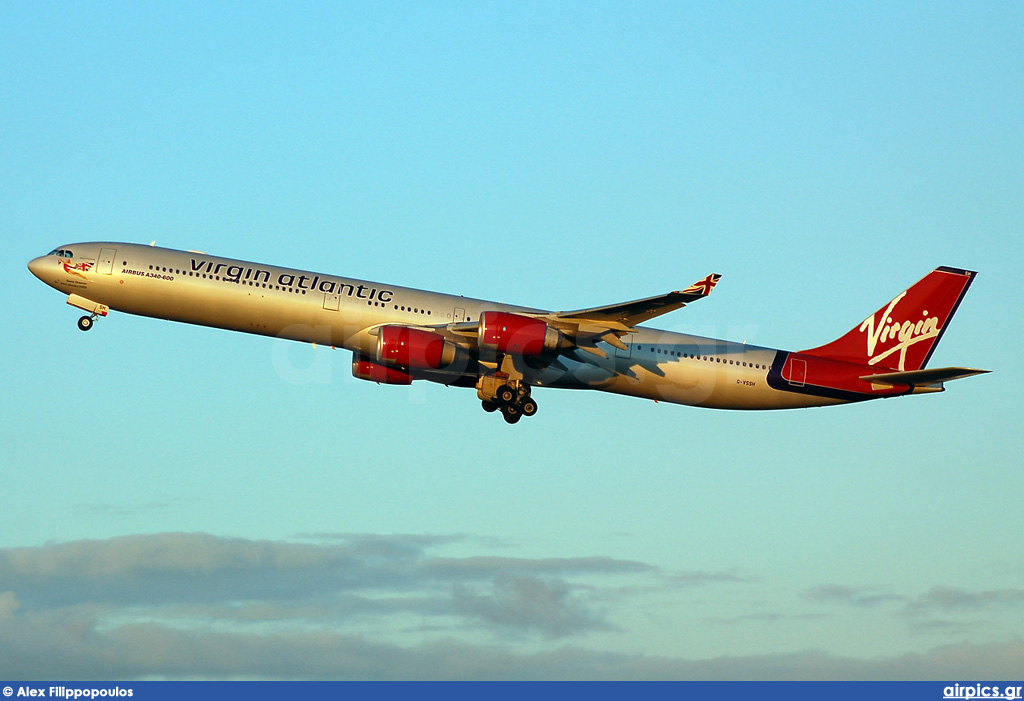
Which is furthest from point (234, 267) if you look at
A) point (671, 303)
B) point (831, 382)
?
point (831, 382)

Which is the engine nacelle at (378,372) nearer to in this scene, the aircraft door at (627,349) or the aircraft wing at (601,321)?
the aircraft wing at (601,321)

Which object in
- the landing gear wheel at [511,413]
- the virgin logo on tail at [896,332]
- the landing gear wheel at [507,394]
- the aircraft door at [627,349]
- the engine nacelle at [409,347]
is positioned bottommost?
the landing gear wheel at [511,413]

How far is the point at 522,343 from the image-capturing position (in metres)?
50.1

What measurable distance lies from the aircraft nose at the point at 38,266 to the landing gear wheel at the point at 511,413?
61.9 ft

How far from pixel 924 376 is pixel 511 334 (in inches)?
649

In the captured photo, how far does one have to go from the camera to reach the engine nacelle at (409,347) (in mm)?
50094

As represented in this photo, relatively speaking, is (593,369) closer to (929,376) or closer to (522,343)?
(522,343)

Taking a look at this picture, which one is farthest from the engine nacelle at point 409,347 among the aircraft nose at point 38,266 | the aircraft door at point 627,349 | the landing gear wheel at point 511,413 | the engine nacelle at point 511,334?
the aircraft nose at point 38,266

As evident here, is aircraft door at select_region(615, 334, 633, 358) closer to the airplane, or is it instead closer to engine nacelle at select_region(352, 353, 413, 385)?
the airplane

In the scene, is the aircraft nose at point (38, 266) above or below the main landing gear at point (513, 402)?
above

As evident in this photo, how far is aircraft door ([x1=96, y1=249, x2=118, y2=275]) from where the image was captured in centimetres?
5250

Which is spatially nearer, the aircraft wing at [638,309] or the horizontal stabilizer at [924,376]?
the aircraft wing at [638,309]

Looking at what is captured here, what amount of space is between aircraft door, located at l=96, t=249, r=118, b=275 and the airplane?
4 cm

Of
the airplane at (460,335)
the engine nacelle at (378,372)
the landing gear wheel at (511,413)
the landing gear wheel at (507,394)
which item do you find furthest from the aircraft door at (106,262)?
the landing gear wheel at (511,413)
